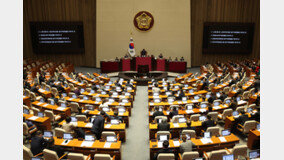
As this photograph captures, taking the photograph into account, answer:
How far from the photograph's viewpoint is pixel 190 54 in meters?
21.9

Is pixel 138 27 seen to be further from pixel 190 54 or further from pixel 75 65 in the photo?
pixel 75 65

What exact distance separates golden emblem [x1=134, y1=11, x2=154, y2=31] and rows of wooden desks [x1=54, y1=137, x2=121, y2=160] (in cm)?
1644

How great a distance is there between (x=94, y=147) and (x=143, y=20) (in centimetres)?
1685

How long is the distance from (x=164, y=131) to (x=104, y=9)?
56.4 ft

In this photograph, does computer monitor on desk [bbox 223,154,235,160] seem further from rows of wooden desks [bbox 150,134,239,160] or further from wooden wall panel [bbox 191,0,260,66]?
wooden wall panel [bbox 191,0,260,66]

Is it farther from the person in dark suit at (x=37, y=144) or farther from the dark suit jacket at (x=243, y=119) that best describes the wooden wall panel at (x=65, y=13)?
the dark suit jacket at (x=243, y=119)

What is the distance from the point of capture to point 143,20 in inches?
829

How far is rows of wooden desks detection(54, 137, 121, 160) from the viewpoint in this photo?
6320 millimetres

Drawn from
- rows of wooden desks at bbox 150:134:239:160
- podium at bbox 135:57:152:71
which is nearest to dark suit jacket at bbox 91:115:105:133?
rows of wooden desks at bbox 150:134:239:160

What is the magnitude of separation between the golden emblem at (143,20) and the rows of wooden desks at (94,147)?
1644 cm

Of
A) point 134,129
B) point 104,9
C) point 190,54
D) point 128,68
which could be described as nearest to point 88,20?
point 104,9

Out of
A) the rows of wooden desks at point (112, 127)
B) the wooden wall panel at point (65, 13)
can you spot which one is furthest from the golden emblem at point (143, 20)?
the rows of wooden desks at point (112, 127)

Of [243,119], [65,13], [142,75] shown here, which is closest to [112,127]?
[243,119]

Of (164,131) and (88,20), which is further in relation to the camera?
(88,20)
